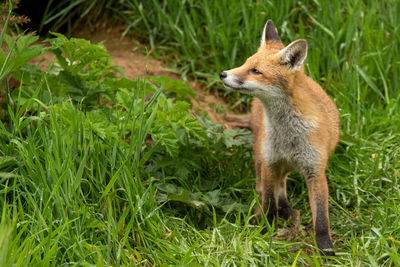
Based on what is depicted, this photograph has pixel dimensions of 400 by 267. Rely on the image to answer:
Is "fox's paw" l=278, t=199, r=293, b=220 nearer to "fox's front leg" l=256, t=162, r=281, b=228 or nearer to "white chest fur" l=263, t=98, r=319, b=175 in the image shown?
"fox's front leg" l=256, t=162, r=281, b=228

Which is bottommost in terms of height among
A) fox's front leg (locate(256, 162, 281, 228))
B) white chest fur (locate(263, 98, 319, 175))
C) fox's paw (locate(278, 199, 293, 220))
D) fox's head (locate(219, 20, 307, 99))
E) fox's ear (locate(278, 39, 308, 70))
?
fox's paw (locate(278, 199, 293, 220))

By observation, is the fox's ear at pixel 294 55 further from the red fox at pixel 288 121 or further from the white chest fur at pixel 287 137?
the white chest fur at pixel 287 137

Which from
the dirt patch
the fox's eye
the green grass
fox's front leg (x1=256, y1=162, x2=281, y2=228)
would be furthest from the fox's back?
the dirt patch

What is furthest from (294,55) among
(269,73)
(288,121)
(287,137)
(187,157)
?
(187,157)

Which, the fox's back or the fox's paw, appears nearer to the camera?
the fox's back

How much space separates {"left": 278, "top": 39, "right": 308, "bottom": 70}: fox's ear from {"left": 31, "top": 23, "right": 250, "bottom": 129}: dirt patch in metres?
1.50

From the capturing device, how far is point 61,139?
11.4 ft

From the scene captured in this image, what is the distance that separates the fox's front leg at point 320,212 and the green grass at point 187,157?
0.10 meters

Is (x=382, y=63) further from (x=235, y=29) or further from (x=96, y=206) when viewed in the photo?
(x=96, y=206)

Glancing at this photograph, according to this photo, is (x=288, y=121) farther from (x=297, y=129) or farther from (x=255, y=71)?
(x=255, y=71)

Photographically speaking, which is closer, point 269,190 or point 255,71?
point 255,71

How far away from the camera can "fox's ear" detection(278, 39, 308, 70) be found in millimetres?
3734

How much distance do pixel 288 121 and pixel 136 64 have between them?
2589mm

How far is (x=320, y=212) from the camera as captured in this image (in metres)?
3.89
